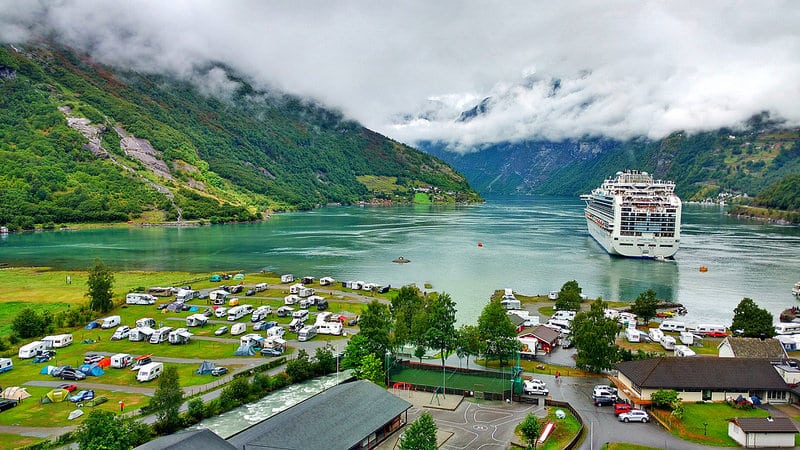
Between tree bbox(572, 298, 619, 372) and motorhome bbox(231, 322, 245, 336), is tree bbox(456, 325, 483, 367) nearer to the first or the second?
tree bbox(572, 298, 619, 372)

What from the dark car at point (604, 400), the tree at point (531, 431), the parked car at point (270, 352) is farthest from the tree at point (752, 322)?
the parked car at point (270, 352)

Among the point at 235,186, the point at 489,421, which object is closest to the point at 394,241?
the point at 489,421

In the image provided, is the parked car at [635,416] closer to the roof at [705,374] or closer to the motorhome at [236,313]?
the roof at [705,374]

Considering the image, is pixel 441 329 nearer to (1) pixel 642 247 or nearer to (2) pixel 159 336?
(2) pixel 159 336

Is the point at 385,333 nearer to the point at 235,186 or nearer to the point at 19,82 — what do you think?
the point at 235,186

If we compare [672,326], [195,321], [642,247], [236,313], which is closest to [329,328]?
[236,313]

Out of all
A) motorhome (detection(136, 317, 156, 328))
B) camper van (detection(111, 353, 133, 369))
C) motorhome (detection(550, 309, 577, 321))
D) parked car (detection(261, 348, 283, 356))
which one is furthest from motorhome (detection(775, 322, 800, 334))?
motorhome (detection(136, 317, 156, 328))
